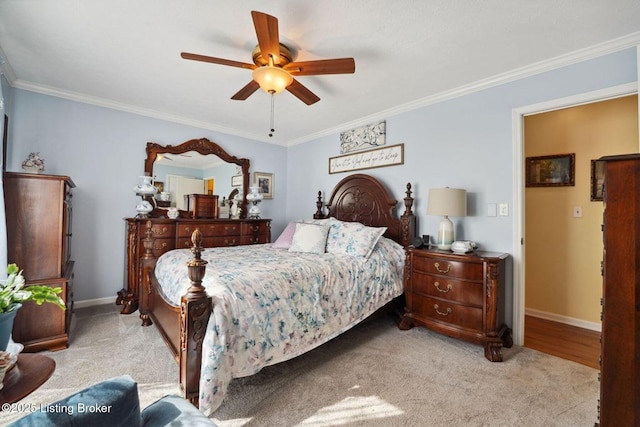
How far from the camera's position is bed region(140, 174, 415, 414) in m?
1.56

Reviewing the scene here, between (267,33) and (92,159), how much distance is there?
2963mm

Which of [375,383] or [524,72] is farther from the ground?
[524,72]

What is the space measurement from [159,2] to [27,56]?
1.69 metres

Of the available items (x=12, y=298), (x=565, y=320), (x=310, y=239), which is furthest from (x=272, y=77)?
(x=565, y=320)

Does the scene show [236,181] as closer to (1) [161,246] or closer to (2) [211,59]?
(1) [161,246]

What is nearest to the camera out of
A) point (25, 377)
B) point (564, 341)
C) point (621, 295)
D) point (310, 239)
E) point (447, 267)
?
point (25, 377)

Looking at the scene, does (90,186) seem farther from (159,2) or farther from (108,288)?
(159,2)

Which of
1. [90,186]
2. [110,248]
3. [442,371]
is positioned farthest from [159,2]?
[442,371]

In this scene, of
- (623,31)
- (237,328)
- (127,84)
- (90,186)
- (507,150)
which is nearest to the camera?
(237,328)

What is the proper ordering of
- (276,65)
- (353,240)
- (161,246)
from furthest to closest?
(161,246) → (353,240) → (276,65)

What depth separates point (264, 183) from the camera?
4844 mm

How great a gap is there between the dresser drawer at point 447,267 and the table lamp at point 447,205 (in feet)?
0.72

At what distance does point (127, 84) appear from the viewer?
9.63 feet

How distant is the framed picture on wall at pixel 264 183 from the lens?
4.73 meters
